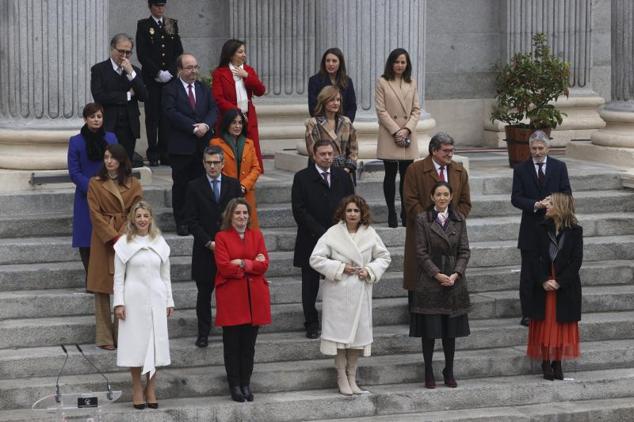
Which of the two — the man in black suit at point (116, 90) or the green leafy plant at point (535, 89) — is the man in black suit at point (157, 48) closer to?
the man in black suit at point (116, 90)

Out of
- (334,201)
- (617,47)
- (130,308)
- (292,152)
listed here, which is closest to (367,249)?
(334,201)

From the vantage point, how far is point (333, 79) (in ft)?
52.7

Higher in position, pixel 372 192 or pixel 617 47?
pixel 617 47

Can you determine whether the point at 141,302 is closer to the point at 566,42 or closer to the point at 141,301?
the point at 141,301

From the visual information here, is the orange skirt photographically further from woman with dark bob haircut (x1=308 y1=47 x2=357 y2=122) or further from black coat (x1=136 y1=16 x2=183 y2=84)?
black coat (x1=136 y1=16 x2=183 y2=84)

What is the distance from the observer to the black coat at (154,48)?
18.7 metres

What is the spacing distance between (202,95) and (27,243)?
7.11 ft

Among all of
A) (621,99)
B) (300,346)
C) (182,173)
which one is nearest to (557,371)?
(300,346)

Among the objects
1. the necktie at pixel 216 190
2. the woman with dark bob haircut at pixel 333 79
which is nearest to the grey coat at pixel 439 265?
the necktie at pixel 216 190

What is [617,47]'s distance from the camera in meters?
19.3

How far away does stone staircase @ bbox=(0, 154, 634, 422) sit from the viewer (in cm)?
1410

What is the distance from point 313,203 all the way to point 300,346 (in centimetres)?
128

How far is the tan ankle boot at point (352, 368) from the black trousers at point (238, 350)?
867 millimetres

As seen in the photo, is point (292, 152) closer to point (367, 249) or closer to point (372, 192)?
point (372, 192)
